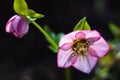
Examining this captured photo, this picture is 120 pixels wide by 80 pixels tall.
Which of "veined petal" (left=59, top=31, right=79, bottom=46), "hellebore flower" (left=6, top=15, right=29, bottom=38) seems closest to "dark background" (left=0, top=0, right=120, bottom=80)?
"hellebore flower" (left=6, top=15, right=29, bottom=38)

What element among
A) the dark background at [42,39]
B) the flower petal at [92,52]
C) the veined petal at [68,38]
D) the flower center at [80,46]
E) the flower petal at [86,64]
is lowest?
the dark background at [42,39]

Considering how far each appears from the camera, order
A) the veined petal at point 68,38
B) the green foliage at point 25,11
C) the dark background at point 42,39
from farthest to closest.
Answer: the dark background at point 42,39, the green foliage at point 25,11, the veined petal at point 68,38

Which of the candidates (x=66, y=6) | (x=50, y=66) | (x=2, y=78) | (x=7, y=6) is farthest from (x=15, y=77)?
(x=66, y=6)

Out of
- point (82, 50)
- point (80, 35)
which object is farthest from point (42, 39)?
point (80, 35)

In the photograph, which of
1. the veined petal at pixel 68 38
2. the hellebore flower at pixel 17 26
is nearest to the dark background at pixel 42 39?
the hellebore flower at pixel 17 26

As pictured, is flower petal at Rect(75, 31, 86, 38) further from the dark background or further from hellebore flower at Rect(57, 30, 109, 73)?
the dark background

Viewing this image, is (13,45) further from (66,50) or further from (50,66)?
(66,50)

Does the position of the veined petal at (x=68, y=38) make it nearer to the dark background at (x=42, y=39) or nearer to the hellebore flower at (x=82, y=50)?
the hellebore flower at (x=82, y=50)
